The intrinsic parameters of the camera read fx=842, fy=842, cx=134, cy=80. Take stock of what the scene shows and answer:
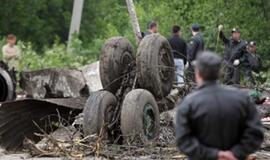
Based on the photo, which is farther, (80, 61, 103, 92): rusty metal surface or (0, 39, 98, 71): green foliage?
(0, 39, 98, 71): green foliage

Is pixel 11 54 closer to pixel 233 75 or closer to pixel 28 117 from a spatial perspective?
pixel 233 75

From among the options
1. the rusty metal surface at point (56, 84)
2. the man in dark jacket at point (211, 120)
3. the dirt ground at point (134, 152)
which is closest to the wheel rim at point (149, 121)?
the dirt ground at point (134, 152)

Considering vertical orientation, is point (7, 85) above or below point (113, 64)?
below

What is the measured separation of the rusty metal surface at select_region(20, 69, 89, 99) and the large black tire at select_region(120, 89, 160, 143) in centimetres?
536

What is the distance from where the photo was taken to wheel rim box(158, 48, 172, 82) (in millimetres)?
12935

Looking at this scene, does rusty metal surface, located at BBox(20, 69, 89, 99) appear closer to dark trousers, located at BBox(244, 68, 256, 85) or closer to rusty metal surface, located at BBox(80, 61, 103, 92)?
rusty metal surface, located at BBox(80, 61, 103, 92)

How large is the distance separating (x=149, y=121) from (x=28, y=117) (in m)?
1.77

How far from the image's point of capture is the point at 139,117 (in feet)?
38.7

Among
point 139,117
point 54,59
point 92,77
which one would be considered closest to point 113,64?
point 139,117

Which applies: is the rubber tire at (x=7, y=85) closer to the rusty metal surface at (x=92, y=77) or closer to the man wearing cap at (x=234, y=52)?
the rusty metal surface at (x=92, y=77)

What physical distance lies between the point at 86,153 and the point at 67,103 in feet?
6.36

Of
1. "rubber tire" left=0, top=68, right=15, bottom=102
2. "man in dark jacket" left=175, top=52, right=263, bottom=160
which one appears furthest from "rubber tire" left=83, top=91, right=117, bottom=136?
"rubber tire" left=0, top=68, right=15, bottom=102

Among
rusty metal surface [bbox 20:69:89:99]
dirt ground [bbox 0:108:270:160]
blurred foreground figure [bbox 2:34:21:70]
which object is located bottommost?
dirt ground [bbox 0:108:270:160]

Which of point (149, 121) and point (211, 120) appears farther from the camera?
point (149, 121)
